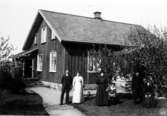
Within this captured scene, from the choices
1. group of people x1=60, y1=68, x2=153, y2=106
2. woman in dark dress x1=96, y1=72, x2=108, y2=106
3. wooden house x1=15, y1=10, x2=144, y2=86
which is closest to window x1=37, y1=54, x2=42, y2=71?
wooden house x1=15, y1=10, x2=144, y2=86

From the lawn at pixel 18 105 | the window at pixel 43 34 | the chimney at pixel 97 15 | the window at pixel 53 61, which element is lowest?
the lawn at pixel 18 105

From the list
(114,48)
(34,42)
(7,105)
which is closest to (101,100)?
(7,105)

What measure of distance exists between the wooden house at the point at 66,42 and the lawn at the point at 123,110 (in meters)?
3.64

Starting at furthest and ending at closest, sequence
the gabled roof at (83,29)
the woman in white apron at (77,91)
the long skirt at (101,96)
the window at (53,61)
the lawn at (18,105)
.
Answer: the window at (53,61) → the gabled roof at (83,29) → the woman in white apron at (77,91) → the long skirt at (101,96) → the lawn at (18,105)

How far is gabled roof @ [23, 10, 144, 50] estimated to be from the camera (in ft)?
59.6

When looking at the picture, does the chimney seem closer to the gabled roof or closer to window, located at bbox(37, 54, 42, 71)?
the gabled roof

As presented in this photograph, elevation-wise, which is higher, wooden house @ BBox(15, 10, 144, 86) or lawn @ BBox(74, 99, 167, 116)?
wooden house @ BBox(15, 10, 144, 86)

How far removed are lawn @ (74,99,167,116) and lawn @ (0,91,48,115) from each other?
1.99 meters

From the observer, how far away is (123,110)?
1076 cm

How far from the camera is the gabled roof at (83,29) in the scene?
18156 mm

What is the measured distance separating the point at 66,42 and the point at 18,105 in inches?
326

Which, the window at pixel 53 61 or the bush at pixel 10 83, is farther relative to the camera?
A: the window at pixel 53 61

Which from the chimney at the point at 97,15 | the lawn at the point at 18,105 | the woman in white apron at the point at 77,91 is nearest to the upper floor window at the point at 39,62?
the chimney at the point at 97,15

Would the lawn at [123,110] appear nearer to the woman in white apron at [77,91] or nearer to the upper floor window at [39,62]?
the woman in white apron at [77,91]
